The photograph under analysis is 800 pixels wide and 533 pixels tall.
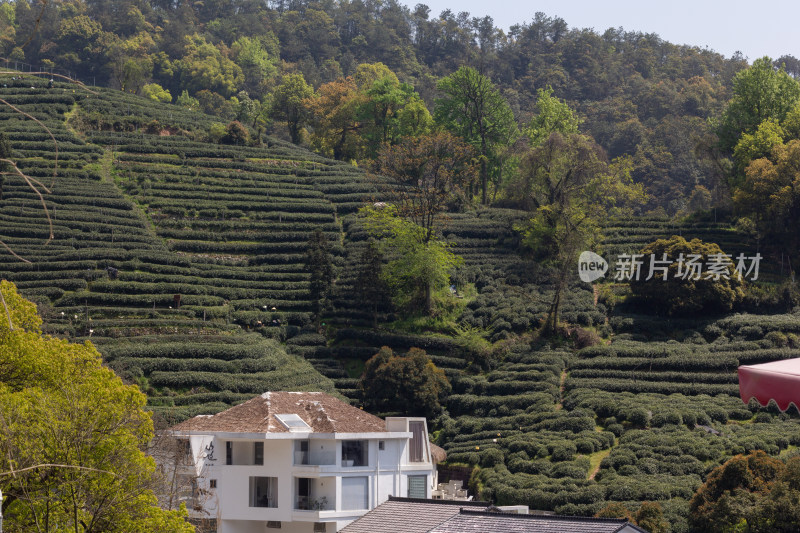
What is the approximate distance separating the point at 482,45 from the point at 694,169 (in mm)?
58112

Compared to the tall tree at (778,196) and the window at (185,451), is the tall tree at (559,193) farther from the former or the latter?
the window at (185,451)

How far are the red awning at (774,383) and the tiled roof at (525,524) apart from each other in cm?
973

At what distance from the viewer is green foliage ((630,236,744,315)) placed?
58812 mm

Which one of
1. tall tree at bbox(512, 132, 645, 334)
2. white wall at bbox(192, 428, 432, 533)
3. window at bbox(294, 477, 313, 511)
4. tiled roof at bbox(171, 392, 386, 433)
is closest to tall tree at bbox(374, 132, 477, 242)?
tall tree at bbox(512, 132, 645, 334)

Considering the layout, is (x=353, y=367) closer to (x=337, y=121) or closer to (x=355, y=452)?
(x=355, y=452)

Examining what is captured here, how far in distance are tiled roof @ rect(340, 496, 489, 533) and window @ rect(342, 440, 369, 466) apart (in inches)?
→ 364

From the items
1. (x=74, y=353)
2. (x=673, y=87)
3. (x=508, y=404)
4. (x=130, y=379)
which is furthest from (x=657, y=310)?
(x=673, y=87)

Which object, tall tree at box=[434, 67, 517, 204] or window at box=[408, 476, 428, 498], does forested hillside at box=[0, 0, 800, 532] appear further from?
window at box=[408, 476, 428, 498]

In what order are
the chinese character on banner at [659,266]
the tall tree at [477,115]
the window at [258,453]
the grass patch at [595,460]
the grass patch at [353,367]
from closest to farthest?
the window at [258,453], the grass patch at [595,460], the grass patch at [353,367], the chinese character on banner at [659,266], the tall tree at [477,115]

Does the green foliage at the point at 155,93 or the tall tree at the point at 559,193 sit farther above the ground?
the green foliage at the point at 155,93

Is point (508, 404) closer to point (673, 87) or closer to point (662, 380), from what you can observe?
point (662, 380)

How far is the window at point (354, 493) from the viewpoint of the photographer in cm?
3762

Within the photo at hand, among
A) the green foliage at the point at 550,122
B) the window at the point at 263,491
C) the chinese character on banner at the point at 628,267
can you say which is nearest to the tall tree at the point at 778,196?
the chinese character on banner at the point at 628,267

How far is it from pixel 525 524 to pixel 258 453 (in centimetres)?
1612
